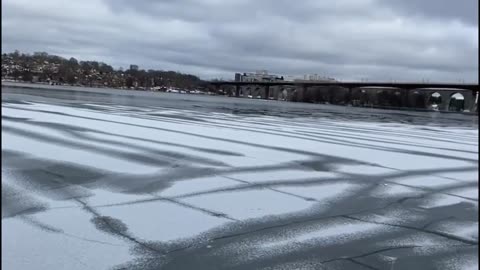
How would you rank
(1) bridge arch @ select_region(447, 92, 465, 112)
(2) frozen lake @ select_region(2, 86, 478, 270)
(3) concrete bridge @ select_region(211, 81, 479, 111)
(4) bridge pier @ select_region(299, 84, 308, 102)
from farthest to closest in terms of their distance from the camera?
(4) bridge pier @ select_region(299, 84, 308, 102), (1) bridge arch @ select_region(447, 92, 465, 112), (3) concrete bridge @ select_region(211, 81, 479, 111), (2) frozen lake @ select_region(2, 86, 478, 270)

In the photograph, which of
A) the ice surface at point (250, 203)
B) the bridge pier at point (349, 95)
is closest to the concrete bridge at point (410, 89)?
the bridge pier at point (349, 95)

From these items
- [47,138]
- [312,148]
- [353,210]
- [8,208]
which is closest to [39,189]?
[8,208]

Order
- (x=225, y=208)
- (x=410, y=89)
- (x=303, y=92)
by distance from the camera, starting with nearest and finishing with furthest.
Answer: (x=225, y=208), (x=410, y=89), (x=303, y=92)

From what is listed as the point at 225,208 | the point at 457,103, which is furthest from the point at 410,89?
the point at 225,208

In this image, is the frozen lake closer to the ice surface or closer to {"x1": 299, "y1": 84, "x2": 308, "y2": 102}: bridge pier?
the ice surface

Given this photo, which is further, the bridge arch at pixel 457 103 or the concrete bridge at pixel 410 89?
the bridge arch at pixel 457 103

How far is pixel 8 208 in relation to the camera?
5.44 metres

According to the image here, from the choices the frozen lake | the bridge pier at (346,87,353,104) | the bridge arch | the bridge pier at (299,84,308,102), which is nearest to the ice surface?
the frozen lake

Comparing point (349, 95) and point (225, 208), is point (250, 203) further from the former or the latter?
point (349, 95)

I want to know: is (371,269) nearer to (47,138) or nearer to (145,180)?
(145,180)

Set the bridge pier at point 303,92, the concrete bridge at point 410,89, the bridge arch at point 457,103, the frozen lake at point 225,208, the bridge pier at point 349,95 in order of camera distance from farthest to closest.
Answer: the bridge pier at point 303,92 < the bridge pier at point 349,95 < the bridge arch at point 457,103 < the concrete bridge at point 410,89 < the frozen lake at point 225,208

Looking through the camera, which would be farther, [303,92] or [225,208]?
[303,92]

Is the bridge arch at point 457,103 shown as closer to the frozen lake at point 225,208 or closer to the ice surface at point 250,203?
the frozen lake at point 225,208

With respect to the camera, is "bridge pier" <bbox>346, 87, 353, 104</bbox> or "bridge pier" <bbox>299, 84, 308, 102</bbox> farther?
"bridge pier" <bbox>299, 84, 308, 102</bbox>
